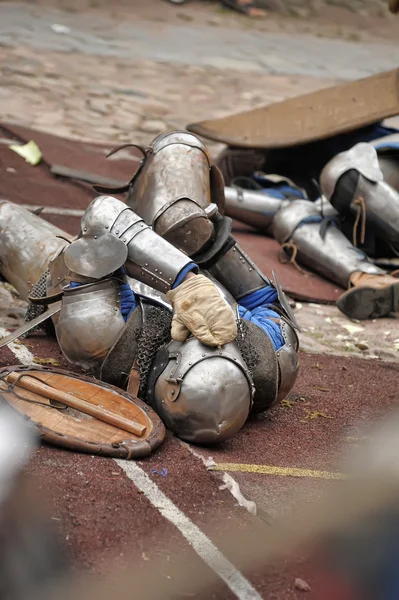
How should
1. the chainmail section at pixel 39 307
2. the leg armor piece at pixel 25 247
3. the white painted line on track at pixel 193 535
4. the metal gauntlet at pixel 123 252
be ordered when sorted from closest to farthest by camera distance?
the white painted line on track at pixel 193 535, the metal gauntlet at pixel 123 252, the chainmail section at pixel 39 307, the leg armor piece at pixel 25 247

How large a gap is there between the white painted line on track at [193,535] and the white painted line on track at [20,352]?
862 mm

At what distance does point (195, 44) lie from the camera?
11.1 m

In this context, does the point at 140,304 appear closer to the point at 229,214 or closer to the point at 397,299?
the point at 397,299

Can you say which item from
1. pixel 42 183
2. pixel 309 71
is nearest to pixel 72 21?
pixel 309 71

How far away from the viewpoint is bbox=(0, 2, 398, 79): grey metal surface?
405 inches

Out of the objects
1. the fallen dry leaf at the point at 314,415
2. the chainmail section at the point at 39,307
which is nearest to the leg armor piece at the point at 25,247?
the chainmail section at the point at 39,307

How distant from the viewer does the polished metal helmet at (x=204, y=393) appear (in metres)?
2.97

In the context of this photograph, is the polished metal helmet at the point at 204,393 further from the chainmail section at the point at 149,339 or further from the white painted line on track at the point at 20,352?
the white painted line on track at the point at 20,352

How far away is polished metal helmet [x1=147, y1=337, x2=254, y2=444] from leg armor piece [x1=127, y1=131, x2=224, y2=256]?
22.8 inches

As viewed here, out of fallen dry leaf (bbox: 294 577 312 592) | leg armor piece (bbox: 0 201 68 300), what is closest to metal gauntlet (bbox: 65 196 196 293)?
leg armor piece (bbox: 0 201 68 300)

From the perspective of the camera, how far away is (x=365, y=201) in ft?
17.5

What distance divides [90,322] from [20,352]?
52 centimetres

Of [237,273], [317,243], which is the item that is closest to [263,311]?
[237,273]

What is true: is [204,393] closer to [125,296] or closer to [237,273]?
[125,296]
